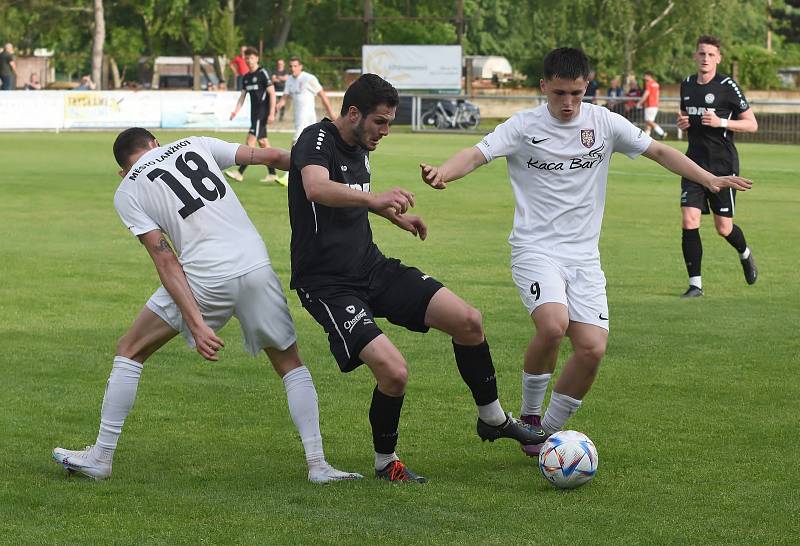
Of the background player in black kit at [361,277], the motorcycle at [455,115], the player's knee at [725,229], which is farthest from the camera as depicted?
the motorcycle at [455,115]

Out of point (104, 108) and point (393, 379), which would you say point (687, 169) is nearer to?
point (393, 379)

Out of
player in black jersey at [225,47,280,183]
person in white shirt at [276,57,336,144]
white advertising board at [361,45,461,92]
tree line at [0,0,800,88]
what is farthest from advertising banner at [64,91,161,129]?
tree line at [0,0,800,88]

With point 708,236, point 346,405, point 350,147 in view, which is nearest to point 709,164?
point 708,236

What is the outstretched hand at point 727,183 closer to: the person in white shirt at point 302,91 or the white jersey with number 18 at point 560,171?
the white jersey with number 18 at point 560,171

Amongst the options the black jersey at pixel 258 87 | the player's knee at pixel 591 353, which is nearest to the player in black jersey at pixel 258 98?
the black jersey at pixel 258 87

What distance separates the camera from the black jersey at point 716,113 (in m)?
12.8

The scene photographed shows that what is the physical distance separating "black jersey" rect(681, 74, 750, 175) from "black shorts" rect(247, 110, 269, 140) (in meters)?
12.8

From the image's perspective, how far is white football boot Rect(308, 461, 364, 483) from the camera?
20.3 feet

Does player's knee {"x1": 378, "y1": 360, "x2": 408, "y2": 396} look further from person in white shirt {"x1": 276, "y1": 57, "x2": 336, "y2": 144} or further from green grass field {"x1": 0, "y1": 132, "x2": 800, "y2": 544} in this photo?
person in white shirt {"x1": 276, "y1": 57, "x2": 336, "y2": 144}

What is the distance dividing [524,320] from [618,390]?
260 centimetres

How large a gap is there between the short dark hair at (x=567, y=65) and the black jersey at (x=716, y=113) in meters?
6.31

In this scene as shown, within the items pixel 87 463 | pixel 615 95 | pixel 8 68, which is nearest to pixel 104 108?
pixel 8 68

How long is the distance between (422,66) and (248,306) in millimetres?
47253

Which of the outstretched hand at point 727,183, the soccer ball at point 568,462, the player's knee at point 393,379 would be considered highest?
the outstretched hand at point 727,183
